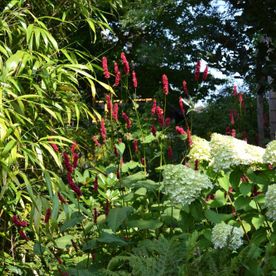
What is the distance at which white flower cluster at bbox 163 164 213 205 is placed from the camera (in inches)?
85.7

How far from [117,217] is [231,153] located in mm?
548

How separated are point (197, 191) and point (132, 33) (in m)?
7.06

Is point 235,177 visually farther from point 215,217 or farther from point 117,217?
point 117,217

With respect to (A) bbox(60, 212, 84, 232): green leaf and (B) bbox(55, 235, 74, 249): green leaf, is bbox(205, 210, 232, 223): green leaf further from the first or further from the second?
(B) bbox(55, 235, 74, 249): green leaf

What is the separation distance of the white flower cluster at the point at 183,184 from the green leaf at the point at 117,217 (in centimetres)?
23

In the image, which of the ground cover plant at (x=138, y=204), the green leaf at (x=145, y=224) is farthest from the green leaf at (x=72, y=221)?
the green leaf at (x=145, y=224)

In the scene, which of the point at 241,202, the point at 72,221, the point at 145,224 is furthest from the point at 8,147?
the point at 241,202

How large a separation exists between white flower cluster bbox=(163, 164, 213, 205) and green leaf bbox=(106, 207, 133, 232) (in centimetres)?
23

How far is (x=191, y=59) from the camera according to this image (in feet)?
27.8

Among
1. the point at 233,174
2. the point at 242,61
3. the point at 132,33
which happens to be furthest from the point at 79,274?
the point at 132,33

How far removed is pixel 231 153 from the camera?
215cm

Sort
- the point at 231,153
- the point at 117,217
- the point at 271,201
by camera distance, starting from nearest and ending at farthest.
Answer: the point at 271,201 < the point at 231,153 < the point at 117,217

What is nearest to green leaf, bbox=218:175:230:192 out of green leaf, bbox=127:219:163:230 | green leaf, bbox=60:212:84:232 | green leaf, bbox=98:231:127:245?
green leaf, bbox=127:219:163:230

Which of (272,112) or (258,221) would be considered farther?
(272,112)
